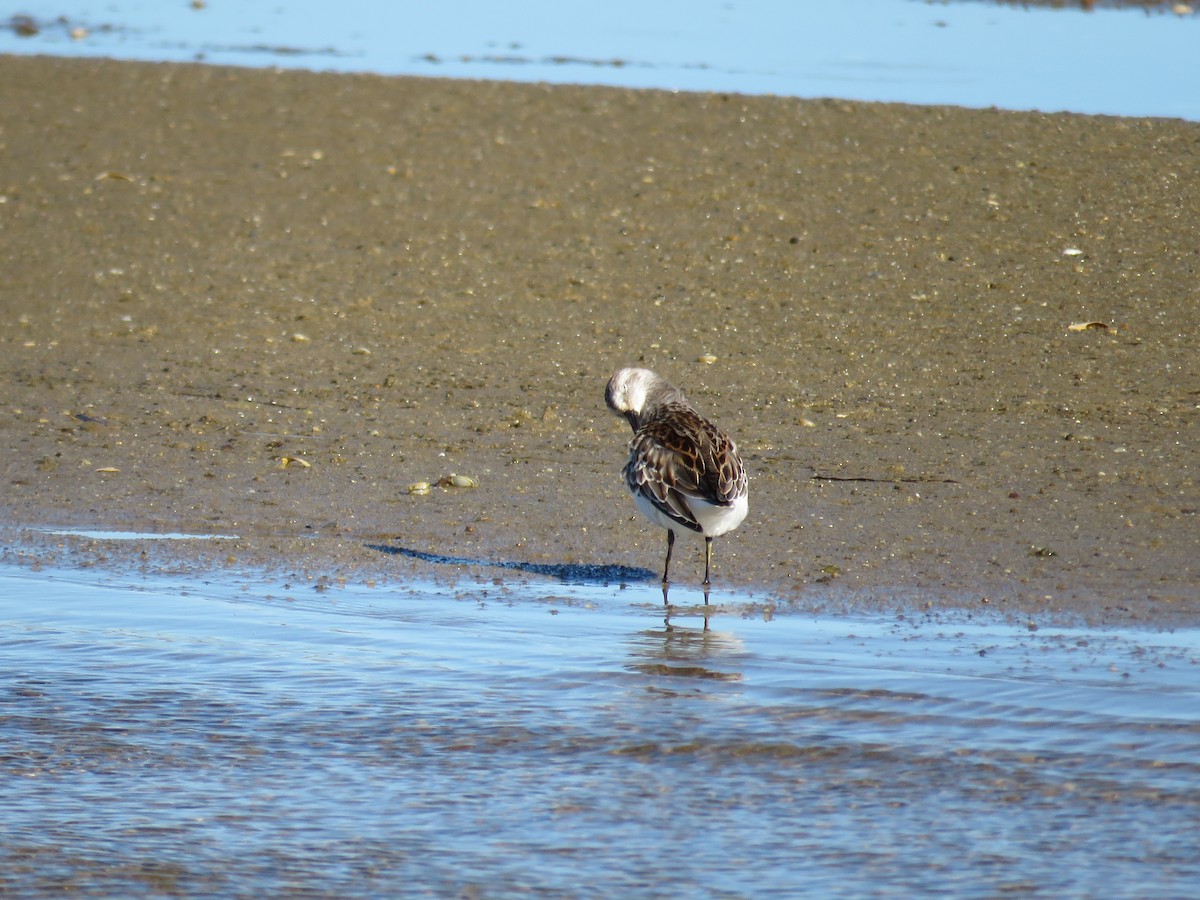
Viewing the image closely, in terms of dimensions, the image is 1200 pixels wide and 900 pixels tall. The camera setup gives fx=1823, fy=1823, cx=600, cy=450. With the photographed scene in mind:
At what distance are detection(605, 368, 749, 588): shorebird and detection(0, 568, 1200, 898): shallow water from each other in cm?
30

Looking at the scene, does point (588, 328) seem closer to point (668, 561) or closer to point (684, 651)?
point (668, 561)

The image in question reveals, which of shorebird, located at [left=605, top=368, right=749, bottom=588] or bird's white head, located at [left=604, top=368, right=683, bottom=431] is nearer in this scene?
shorebird, located at [left=605, top=368, right=749, bottom=588]

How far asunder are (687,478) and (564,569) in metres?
0.77

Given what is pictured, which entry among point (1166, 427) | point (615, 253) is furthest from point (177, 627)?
point (615, 253)

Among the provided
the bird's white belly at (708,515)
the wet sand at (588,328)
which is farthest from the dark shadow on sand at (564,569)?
the bird's white belly at (708,515)

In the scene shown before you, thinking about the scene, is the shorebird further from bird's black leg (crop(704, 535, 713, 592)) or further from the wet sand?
the wet sand

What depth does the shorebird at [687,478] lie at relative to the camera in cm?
640

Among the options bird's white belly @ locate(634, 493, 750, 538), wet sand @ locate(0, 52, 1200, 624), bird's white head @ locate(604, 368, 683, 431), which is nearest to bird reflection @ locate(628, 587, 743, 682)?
bird's white belly @ locate(634, 493, 750, 538)

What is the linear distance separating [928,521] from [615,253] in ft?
15.4

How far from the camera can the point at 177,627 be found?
626cm

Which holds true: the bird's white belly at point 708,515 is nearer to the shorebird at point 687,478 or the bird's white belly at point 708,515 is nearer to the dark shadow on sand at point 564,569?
the shorebird at point 687,478

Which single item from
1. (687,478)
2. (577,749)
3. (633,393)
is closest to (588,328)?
(633,393)

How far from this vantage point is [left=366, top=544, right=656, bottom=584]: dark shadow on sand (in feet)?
22.6

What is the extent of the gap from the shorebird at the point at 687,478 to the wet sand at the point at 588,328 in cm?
38
